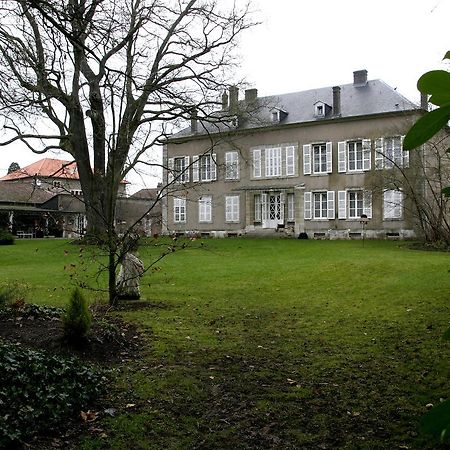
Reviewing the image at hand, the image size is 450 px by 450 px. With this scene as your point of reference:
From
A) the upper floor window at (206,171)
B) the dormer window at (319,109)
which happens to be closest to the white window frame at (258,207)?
the upper floor window at (206,171)

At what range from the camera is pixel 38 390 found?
4.18 metres

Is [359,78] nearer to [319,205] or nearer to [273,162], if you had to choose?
[273,162]

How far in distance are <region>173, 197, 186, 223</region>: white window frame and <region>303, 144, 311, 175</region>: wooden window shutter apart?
8.99 meters

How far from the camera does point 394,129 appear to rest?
2725cm

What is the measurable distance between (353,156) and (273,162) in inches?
202

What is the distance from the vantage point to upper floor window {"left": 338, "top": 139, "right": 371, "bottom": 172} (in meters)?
29.2

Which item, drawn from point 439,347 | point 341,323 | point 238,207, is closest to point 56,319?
point 341,323

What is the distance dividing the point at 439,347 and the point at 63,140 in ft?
65.2

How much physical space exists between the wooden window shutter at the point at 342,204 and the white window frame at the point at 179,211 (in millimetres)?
10986

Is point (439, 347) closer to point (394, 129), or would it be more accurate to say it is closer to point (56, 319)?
point (56, 319)

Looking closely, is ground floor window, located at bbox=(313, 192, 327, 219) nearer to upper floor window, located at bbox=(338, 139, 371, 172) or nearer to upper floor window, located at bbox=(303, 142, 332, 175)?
upper floor window, located at bbox=(303, 142, 332, 175)

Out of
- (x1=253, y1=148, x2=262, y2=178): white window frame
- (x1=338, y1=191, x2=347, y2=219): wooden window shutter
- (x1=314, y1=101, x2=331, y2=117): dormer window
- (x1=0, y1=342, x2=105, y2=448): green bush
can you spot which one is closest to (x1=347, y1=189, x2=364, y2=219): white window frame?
(x1=338, y1=191, x2=347, y2=219): wooden window shutter

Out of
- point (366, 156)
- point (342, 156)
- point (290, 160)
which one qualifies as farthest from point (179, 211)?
point (366, 156)

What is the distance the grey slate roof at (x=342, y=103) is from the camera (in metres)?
28.4
